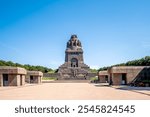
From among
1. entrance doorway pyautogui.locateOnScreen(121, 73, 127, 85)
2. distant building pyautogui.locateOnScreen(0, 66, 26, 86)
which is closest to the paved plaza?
distant building pyautogui.locateOnScreen(0, 66, 26, 86)

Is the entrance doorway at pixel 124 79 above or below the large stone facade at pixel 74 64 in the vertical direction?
below

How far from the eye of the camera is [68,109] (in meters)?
9.56

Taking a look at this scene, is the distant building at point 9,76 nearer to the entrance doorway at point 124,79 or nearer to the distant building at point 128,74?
the distant building at point 128,74

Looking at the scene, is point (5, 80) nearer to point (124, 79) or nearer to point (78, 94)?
point (124, 79)

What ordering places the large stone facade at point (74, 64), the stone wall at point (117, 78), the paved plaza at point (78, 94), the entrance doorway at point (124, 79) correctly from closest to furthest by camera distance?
the paved plaza at point (78, 94), the stone wall at point (117, 78), the entrance doorway at point (124, 79), the large stone facade at point (74, 64)

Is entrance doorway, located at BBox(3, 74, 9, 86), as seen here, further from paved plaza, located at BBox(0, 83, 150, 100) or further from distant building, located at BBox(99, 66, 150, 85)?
distant building, located at BBox(99, 66, 150, 85)

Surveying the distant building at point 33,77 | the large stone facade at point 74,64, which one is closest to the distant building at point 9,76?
the distant building at point 33,77

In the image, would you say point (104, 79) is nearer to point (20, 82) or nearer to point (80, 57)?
point (20, 82)

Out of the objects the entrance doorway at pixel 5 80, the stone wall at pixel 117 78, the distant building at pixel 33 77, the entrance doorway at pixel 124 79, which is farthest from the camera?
the distant building at pixel 33 77

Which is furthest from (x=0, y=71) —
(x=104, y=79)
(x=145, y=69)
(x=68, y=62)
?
(x=68, y=62)

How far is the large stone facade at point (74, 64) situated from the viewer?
73.1 metres

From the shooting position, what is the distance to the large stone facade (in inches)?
2879

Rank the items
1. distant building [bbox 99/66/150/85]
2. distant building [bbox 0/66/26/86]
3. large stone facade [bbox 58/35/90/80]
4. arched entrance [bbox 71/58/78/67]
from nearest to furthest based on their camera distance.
Result: distant building [bbox 0/66/26/86], distant building [bbox 99/66/150/85], large stone facade [bbox 58/35/90/80], arched entrance [bbox 71/58/78/67]

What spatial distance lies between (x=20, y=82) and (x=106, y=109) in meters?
31.9
